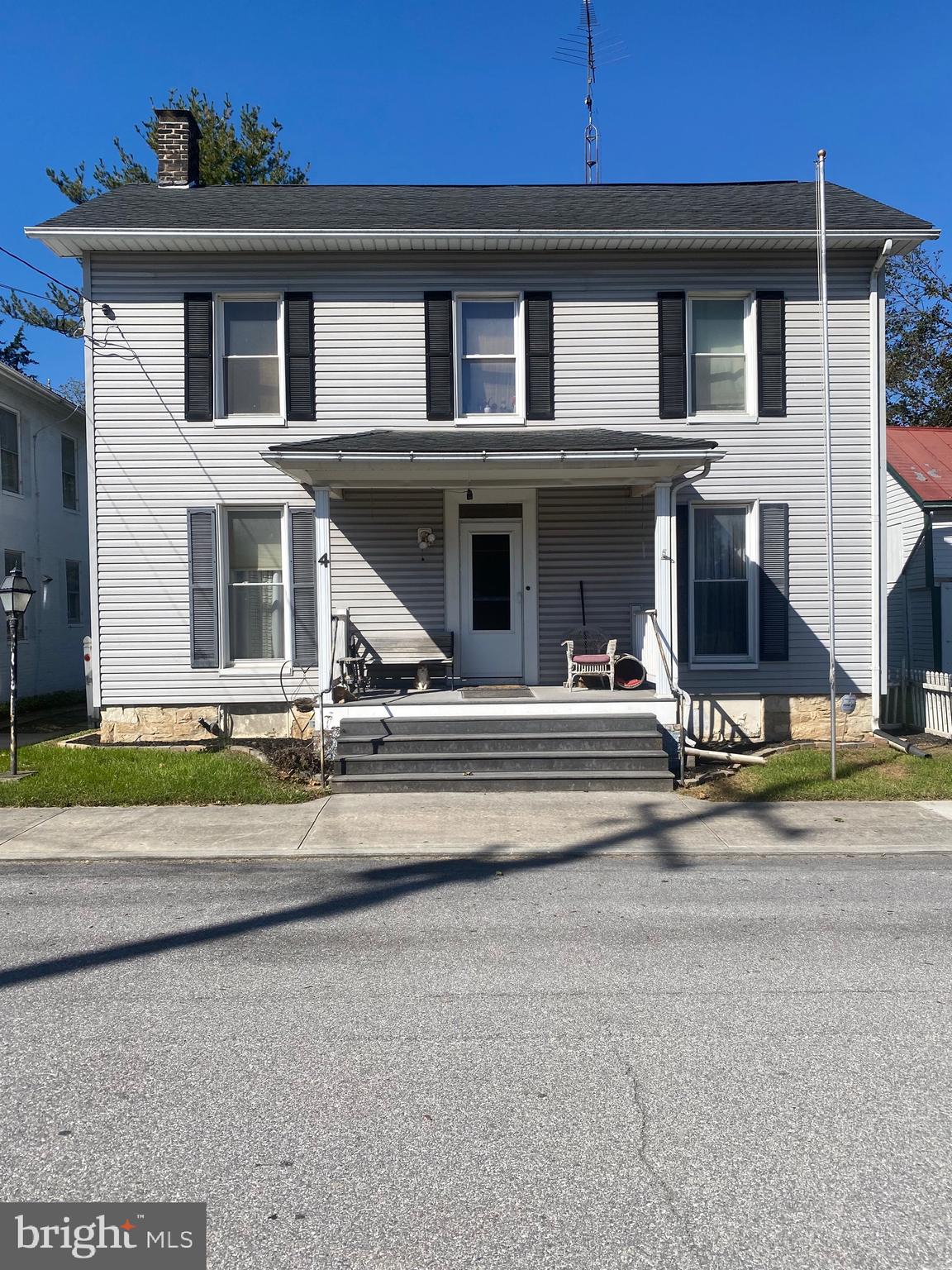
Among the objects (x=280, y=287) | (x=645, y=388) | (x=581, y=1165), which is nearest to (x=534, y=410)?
(x=645, y=388)

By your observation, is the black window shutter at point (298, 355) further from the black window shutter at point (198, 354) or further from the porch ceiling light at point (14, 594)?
the porch ceiling light at point (14, 594)

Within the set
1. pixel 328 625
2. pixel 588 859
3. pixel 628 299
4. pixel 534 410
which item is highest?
pixel 628 299

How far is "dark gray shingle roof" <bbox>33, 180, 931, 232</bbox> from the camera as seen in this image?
11859 millimetres

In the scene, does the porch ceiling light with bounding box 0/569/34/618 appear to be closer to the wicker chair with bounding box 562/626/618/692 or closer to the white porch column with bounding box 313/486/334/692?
the white porch column with bounding box 313/486/334/692

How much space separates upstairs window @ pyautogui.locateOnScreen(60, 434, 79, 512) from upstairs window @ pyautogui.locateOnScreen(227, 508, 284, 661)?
30.2 feet

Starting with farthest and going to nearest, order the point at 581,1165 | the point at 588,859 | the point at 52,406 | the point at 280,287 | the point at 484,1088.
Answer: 1. the point at 52,406
2. the point at 280,287
3. the point at 588,859
4. the point at 484,1088
5. the point at 581,1165

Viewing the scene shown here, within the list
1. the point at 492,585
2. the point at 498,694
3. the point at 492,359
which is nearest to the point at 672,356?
the point at 492,359

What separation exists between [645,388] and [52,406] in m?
12.4

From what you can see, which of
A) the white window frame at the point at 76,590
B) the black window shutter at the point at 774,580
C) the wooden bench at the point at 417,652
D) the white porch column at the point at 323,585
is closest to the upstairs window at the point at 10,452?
the white window frame at the point at 76,590

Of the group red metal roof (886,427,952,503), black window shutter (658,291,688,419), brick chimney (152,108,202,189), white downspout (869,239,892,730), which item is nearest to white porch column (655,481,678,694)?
black window shutter (658,291,688,419)

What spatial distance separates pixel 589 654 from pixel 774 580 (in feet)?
8.55

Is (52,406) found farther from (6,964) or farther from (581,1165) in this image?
(581,1165)

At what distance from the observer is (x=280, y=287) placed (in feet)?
39.9

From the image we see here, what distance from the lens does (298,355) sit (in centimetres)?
1215
